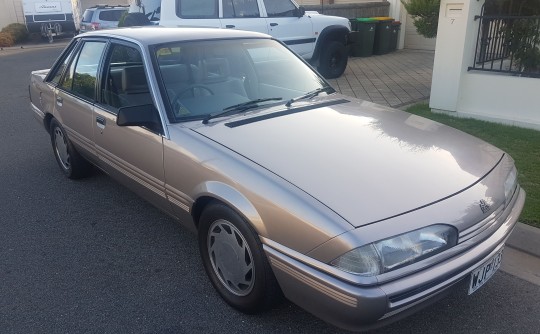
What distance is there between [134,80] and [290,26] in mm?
6498

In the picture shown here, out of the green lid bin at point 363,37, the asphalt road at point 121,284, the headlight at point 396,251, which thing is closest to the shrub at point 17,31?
the green lid bin at point 363,37

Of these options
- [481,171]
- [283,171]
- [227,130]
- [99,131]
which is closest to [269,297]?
[283,171]

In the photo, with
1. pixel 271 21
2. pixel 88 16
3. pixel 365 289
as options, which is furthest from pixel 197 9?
pixel 88 16

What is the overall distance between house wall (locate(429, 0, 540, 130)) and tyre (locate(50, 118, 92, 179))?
4.72m

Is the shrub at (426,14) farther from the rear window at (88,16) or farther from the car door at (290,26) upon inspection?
the rear window at (88,16)

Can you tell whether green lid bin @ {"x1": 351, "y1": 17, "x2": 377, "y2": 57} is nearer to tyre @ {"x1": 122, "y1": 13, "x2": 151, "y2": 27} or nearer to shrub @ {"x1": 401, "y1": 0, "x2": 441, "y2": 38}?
shrub @ {"x1": 401, "y1": 0, "x2": 441, "y2": 38}

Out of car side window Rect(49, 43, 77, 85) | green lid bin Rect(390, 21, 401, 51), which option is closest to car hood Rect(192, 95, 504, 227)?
car side window Rect(49, 43, 77, 85)

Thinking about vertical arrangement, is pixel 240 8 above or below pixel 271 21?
above

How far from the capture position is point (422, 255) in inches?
87.9

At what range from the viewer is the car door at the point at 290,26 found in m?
9.39

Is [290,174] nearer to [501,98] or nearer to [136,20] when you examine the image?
[501,98]

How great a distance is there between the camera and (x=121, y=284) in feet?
10.5

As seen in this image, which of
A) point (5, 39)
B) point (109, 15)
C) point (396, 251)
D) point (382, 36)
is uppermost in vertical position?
point (109, 15)

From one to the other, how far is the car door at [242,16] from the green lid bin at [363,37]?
451 cm
